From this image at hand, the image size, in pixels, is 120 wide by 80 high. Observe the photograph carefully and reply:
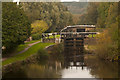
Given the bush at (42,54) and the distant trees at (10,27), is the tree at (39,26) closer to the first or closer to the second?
the bush at (42,54)

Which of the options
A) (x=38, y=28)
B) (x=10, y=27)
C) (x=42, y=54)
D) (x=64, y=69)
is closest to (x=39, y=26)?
(x=38, y=28)

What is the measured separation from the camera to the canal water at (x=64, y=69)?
95.6 ft

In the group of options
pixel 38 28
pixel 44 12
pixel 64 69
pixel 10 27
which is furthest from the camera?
pixel 44 12

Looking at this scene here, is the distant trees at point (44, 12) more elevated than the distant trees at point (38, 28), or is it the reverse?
the distant trees at point (44, 12)

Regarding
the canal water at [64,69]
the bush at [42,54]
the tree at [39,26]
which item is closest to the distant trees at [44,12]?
the tree at [39,26]

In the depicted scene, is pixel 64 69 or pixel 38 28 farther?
pixel 38 28

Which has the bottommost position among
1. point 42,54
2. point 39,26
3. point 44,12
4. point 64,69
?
point 64,69

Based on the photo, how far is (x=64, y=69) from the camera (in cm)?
3291

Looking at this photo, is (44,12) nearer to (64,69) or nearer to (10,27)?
(10,27)

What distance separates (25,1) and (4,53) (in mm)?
35414

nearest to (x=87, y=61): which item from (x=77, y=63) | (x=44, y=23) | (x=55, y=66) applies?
(x=77, y=63)

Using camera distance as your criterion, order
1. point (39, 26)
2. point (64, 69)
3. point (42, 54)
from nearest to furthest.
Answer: point (64, 69), point (42, 54), point (39, 26)

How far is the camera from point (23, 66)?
109 feet

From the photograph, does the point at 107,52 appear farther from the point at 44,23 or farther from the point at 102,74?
the point at 44,23
